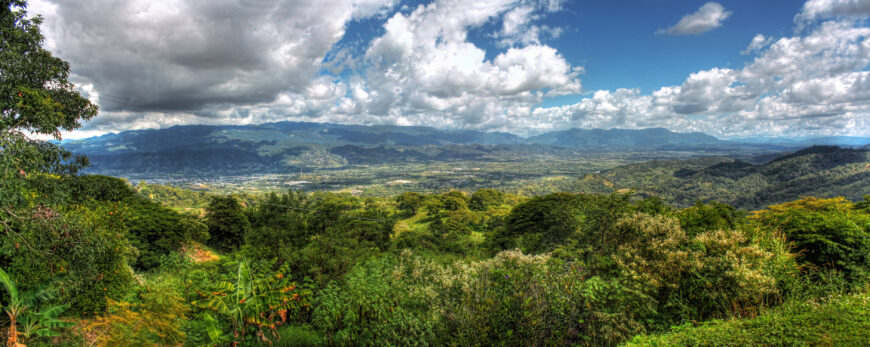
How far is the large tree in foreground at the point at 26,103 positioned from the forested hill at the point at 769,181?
141 metres

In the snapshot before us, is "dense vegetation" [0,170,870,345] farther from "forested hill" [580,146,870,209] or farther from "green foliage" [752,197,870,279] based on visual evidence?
"forested hill" [580,146,870,209]

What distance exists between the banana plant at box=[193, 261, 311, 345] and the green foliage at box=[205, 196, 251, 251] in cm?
3436

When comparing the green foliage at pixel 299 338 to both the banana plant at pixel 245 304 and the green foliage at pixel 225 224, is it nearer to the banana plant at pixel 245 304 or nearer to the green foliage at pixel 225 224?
the banana plant at pixel 245 304

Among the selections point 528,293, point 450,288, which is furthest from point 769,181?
point 450,288

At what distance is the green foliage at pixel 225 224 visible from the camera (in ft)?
121

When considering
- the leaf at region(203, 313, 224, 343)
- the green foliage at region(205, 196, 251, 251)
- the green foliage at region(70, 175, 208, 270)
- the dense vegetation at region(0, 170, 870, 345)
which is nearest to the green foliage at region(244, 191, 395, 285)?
the green foliage at region(205, 196, 251, 251)

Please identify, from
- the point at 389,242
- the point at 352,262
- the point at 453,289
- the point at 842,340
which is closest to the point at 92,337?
the point at 352,262

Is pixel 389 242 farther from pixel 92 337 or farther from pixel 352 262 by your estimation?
pixel 92 337

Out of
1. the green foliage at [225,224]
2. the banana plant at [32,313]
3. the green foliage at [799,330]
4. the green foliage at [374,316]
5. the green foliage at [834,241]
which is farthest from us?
the green foliage at [225,224]

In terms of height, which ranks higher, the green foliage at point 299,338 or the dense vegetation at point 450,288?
the dense vegetation at point 450,288

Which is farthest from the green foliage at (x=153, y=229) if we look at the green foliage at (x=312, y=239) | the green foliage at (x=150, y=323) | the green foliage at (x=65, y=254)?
the green foliage at (x=150, y=323)

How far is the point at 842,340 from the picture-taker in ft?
13.6

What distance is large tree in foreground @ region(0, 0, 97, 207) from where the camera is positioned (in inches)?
275

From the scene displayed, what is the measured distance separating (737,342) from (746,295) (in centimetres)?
279
